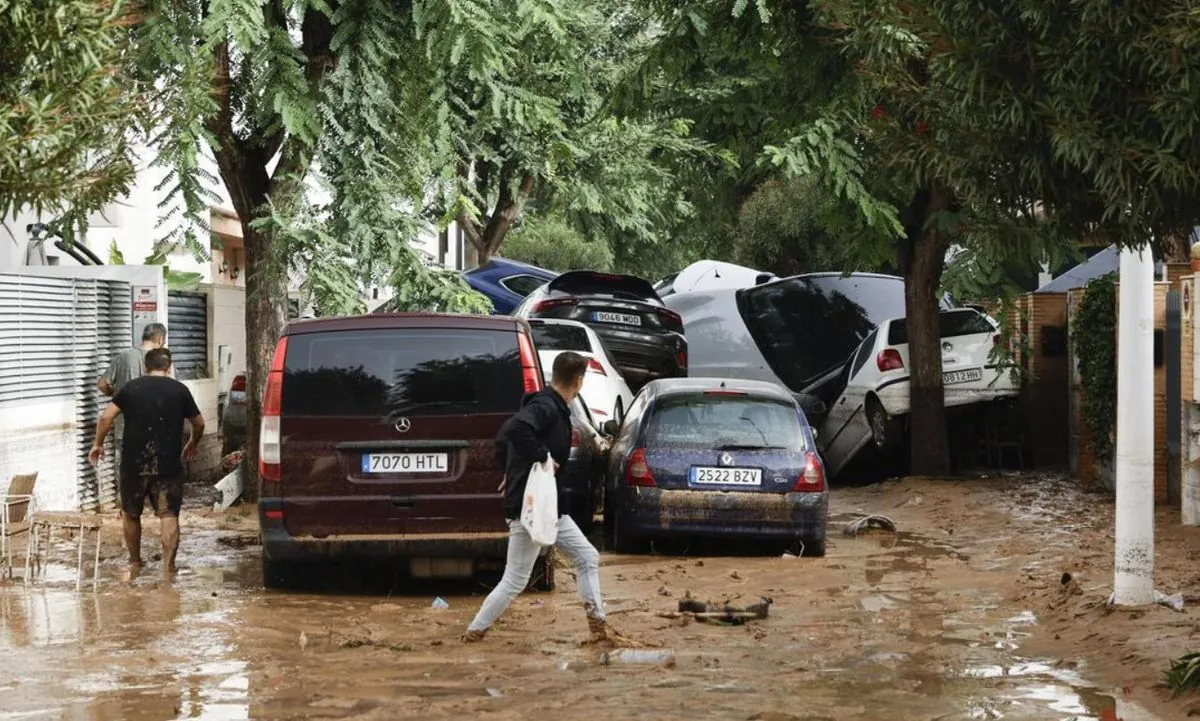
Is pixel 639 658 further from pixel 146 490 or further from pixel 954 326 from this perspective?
pixel 954 326

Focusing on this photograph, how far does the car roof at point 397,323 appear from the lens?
11.6m

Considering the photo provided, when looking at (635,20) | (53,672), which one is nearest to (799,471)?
(53,672)

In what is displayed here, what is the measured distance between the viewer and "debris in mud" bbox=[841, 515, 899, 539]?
16.2 meters

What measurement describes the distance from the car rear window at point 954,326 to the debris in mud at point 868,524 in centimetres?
469

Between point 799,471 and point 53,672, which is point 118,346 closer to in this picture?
point 799,471

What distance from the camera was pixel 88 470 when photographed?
17297 millimetres

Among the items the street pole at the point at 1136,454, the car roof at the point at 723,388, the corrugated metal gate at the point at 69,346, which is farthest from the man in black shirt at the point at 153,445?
the street pole at the point at 1136,454

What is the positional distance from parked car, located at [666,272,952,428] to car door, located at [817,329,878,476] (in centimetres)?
96

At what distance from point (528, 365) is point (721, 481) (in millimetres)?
2646

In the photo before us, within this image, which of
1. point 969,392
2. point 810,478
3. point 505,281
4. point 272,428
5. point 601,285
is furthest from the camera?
point 505,281

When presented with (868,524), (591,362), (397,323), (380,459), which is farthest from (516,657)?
(591,362)

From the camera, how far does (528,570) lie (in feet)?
32.1

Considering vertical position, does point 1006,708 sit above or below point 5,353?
below

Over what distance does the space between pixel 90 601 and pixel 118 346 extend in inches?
288
